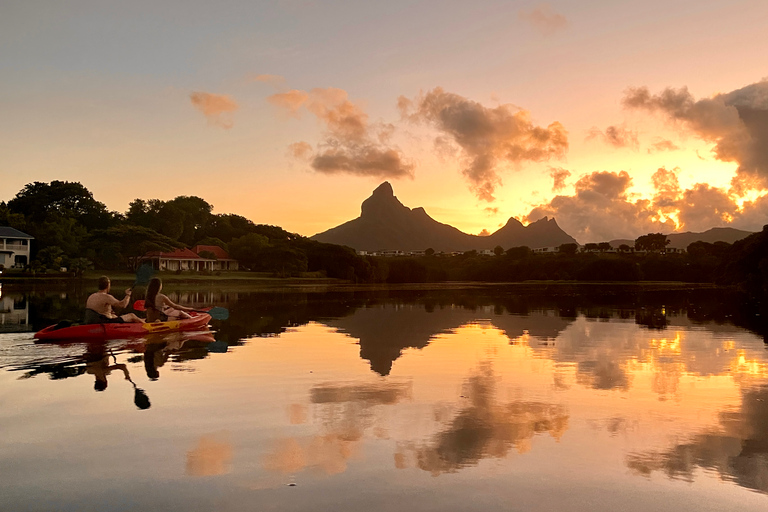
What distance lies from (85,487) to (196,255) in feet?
347

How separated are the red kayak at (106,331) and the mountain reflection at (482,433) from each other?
43.4 ft

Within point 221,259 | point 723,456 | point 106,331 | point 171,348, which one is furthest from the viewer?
point 221,259

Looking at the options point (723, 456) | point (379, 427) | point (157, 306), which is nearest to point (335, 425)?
point (379, 427)

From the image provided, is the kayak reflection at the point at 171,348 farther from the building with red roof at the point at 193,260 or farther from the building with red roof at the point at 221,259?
the building with red roof at the point at 221,259

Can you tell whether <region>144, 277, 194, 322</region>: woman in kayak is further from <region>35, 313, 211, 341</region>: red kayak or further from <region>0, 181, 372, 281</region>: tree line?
<region>0, 181, 372, 281</region>: tree line

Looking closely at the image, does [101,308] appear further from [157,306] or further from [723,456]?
[723,456]

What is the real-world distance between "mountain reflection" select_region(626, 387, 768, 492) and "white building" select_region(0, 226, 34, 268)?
91.5 metres

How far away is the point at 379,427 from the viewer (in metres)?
9.98

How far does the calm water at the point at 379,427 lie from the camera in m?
7.08

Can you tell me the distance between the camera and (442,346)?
21.0m

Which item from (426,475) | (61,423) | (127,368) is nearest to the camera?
(426,475)

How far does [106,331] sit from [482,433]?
15.4 m

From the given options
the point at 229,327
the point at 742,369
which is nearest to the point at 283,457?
the point at 742,369

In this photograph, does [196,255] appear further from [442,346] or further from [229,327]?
[442,346]
